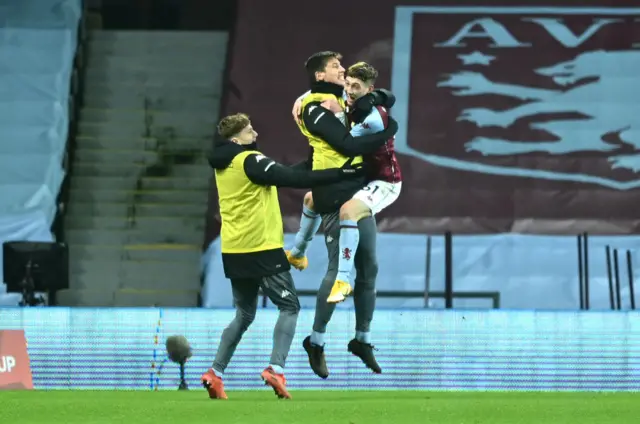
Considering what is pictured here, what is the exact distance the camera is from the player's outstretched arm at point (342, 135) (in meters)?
10.3

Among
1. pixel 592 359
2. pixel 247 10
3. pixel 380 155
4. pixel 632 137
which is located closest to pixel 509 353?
pixel 592 359

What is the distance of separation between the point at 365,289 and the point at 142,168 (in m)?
9.80

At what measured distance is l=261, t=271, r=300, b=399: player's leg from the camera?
10.6 m

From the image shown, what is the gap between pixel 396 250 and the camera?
1827 cm

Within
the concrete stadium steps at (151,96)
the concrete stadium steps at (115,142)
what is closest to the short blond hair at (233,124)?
the concrete stadium steps at (115,142)

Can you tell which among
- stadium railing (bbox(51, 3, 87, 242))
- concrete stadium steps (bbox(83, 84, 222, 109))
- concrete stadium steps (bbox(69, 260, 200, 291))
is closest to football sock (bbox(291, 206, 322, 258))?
concrete stadium steps (bbox(69, 260, 200, 291))

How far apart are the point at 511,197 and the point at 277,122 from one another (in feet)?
9.82

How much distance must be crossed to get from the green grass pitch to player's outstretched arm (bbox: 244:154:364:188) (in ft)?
4.75

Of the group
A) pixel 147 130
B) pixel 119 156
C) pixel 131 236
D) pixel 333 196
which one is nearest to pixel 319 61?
pixel 333 196

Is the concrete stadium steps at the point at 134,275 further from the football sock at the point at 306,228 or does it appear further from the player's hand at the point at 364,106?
the player's hand at the point at 364,106

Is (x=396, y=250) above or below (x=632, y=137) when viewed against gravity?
below

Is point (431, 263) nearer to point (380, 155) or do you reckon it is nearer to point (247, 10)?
point (247, 10)

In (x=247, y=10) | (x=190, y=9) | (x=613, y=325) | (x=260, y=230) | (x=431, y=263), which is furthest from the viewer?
(x=190, y=9)

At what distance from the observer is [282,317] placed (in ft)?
35.0
